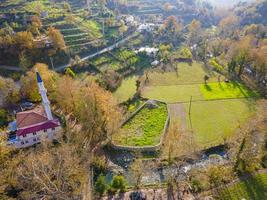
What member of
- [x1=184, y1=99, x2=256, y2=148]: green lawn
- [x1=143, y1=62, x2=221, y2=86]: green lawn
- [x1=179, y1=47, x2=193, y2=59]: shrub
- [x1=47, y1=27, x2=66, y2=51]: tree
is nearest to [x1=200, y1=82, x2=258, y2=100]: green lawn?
[x1=184, y1=99, x2=256, y2=148]: green lawn

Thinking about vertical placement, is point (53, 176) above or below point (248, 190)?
above

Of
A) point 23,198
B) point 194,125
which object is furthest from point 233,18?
point 23,198

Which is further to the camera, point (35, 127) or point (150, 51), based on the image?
point (150, 51)

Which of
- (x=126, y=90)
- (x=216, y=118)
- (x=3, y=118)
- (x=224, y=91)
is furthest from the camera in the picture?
(x=126, y=90)

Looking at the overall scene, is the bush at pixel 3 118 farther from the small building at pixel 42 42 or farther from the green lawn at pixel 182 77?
the green lawn at pixel 182 77

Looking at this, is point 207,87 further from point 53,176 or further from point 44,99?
point 53,176

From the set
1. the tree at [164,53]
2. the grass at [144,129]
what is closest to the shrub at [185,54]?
the tree at [164,53]

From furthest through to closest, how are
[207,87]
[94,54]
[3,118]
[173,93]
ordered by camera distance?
1. [94,54]
2. [207,87]
3. [173,93]
4. [3,118]

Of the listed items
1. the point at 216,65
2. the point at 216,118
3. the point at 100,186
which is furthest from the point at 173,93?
the point at 100,186
